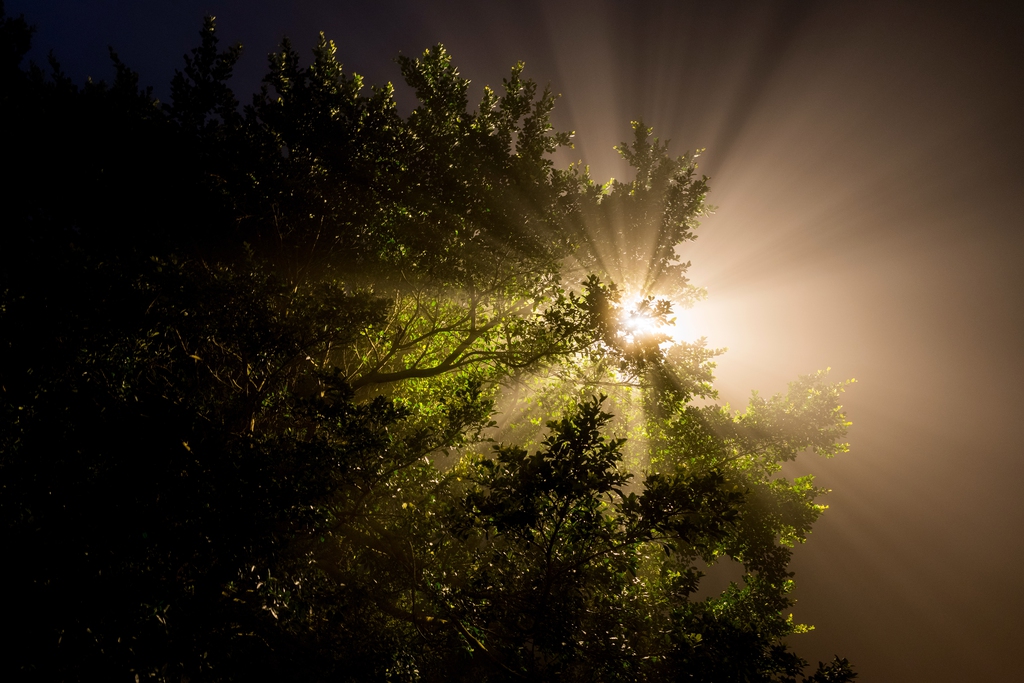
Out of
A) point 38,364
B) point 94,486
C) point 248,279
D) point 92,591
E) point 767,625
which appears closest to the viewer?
point 92,591

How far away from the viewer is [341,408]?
14.6 ft

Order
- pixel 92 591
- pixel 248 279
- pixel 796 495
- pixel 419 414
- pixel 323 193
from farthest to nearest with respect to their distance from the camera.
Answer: pixel 796 495, pixel 419 414, pixel 323 193, pixel 248 279, pixel 92 591

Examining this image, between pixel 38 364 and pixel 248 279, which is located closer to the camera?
pixel 38 364

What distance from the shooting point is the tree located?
156 inches

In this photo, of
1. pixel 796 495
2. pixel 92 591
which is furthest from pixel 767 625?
pixel 92 591

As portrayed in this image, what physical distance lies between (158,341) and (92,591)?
319cm

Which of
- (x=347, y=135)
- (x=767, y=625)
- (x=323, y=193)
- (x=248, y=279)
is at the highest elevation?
(x=347, y=135)

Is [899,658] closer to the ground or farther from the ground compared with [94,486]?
closer to the ground

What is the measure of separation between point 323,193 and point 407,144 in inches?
81.4

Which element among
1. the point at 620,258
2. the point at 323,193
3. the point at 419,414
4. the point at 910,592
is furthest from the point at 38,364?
the point at 910,592

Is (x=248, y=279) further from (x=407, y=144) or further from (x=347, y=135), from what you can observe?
(x=407, y=144)

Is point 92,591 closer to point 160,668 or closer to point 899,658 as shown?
point 160,668

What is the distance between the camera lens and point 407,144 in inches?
308

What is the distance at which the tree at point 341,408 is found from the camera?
3.96 m
